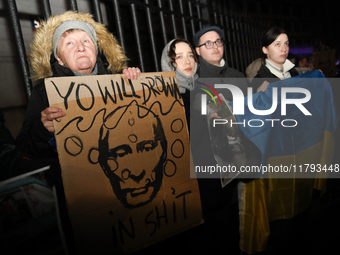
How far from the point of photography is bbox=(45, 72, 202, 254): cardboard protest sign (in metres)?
0.80

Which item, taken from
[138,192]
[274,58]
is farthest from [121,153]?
[274,58]

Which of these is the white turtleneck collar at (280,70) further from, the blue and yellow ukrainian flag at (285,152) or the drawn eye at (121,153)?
the drawn eye at (121,153)

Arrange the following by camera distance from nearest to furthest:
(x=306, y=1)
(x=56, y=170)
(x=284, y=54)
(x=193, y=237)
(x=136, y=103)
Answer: (x=56, y=170) → (x=136, y=103) → (x=193, y=237) → (x=284, y=54) → (x=306, y=1)

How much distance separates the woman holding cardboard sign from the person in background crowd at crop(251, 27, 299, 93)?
1150 millimetres

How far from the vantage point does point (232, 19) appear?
427cm

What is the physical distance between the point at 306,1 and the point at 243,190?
31.5ft

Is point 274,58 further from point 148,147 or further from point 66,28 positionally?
point 66,28

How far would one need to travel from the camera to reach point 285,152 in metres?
1.31

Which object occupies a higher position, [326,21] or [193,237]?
[326,21]

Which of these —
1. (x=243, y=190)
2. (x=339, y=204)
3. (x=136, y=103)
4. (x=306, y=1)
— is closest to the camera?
(x=136, y=103)

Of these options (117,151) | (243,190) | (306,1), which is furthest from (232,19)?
(306,1)

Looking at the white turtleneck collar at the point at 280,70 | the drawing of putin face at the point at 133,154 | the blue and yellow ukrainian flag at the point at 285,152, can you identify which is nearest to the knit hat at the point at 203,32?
the white turtleneck collar at the point at 280,70

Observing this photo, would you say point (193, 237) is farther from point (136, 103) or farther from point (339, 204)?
point (339, 204)

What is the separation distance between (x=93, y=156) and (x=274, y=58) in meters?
1.54
